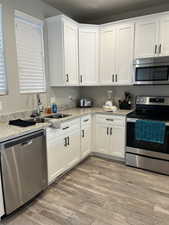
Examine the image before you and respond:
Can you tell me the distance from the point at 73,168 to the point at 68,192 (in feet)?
2.14

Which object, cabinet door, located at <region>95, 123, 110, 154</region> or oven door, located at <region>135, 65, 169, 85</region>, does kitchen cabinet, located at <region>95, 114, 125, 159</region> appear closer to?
cabinet door, located at <region>95, 123, 110, 154</region>

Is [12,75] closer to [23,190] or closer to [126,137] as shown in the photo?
[23,190]

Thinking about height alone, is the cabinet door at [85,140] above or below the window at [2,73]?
below

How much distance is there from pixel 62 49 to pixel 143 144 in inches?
83.5

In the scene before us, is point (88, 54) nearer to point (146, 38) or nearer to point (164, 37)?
point (146, 38)

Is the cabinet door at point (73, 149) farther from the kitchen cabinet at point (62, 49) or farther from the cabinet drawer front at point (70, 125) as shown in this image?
the kitchen cabinet at point (62, 49)

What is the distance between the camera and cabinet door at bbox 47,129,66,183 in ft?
7.20

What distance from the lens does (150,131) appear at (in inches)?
99.7

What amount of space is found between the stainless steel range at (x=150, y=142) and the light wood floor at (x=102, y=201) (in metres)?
0.16

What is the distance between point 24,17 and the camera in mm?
2453

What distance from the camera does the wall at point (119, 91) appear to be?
3.10 metres

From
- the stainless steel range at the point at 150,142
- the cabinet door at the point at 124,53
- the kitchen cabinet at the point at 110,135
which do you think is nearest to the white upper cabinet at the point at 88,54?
the cabinet door at the point at 124,53

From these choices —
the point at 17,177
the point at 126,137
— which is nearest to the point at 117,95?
→ the point at 126,137

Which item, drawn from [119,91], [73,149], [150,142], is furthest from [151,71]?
[73,149]
